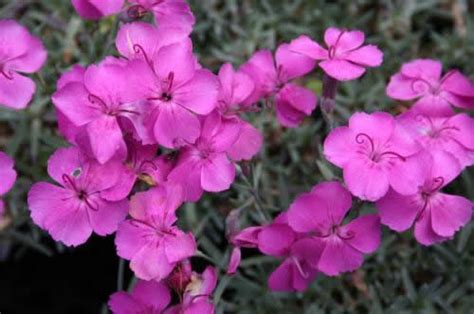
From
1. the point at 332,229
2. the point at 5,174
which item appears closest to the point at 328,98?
the point at 332,229

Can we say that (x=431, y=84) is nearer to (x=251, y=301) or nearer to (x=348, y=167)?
(x=348, y=167)

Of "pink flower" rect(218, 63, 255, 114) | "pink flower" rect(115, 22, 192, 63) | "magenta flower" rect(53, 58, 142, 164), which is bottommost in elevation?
"pink flower" rect(218, 63, 255, 114)

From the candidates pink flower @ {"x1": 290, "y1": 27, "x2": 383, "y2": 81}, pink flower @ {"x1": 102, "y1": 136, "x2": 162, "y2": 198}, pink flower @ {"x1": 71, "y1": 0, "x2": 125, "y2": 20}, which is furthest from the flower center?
pink flower @ {"x1": 71, "y1": 0, "x2": 125, "y2": 20}

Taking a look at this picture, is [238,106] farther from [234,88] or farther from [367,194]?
[367,194]

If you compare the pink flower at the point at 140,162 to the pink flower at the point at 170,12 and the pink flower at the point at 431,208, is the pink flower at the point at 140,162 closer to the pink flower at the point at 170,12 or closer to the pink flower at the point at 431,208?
the pink flower at the point at 170,12

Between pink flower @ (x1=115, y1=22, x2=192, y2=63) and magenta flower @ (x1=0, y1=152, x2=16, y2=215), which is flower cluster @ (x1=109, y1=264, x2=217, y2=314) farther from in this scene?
pink flower @ (x1=115, y1=22, x2=192, y2=63)

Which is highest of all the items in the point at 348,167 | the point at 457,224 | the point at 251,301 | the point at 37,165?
the point at 348,167

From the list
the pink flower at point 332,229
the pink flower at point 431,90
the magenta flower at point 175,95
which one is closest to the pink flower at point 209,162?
the magenta flower at point 175,95

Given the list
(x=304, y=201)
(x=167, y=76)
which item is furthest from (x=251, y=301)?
(x=167, y=76)
